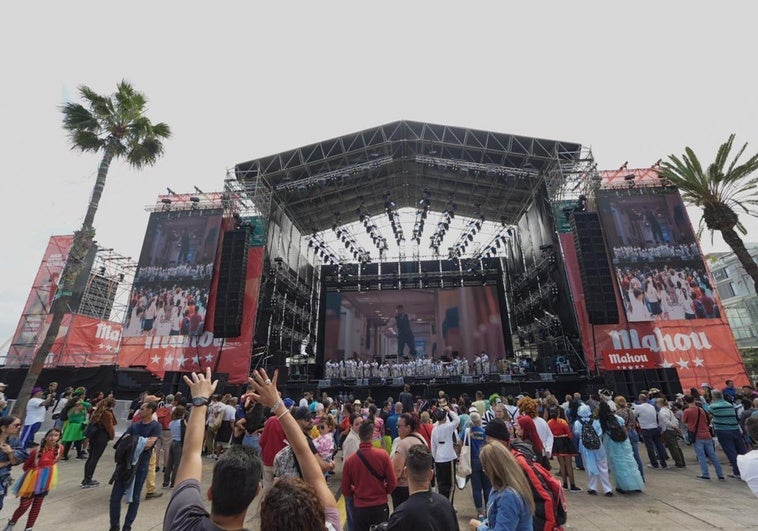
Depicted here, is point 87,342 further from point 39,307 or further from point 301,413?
point 301,413

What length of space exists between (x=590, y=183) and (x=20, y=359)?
33.4 metres

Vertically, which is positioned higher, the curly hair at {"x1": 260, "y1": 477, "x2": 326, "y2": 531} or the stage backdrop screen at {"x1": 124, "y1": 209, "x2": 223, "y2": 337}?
the stage backdrop screen at {"x1": 124, "y1": 209, "x2": 223, "y2": 337}

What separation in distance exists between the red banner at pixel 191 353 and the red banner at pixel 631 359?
16.9 m

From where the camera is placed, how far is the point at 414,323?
25422mm

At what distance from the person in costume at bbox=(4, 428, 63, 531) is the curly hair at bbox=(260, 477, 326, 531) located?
519cm

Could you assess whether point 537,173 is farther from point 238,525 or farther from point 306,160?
point 238,525

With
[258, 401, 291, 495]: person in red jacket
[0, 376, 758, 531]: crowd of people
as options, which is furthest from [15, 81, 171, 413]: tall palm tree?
[258, 401, 291, 495]: person in red jacket

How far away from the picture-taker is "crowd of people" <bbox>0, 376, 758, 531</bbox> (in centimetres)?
162

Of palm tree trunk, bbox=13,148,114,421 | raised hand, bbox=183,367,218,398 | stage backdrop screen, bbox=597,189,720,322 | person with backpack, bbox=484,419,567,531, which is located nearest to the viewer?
raised hand, bbox=183,367,218,398

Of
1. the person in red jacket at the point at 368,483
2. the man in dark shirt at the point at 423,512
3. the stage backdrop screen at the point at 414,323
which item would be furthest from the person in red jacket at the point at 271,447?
the stage backdrop screen at the point at 414,323

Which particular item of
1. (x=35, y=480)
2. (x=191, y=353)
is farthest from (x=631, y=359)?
(x=191, y=353)

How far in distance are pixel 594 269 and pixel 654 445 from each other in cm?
1007

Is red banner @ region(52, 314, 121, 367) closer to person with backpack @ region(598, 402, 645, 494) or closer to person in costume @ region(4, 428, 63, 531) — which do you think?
person in costume @ region(4, 428, 63, 531)

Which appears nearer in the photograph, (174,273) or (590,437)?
(590,437)
